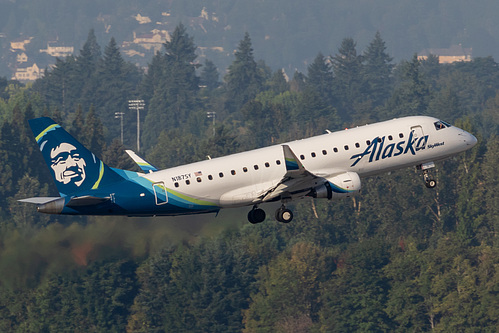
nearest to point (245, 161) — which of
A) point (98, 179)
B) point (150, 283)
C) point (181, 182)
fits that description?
point (181, 182)

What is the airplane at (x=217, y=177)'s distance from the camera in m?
71.7

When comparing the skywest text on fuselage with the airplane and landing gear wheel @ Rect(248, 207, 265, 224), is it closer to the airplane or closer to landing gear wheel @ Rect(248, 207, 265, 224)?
the airplane

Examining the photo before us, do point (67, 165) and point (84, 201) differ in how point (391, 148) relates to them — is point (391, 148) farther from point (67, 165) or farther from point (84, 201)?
point (67, 165)

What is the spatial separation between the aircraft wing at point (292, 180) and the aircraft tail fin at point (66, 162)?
11.0 metres

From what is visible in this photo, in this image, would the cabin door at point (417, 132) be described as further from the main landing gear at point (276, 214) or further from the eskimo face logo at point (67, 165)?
the eskimo face logo at point (67, 165)

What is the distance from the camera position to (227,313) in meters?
180

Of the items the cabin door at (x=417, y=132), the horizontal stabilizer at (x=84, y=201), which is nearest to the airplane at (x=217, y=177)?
the horizontal stabilizer at (x=84, y=201)

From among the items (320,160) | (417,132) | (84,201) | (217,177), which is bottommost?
(84,201)

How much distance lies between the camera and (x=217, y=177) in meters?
73.1

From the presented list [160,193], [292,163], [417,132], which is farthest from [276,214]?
[417,132]

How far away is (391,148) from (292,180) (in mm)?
8646

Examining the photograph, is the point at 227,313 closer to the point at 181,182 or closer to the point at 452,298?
the point at 452,298

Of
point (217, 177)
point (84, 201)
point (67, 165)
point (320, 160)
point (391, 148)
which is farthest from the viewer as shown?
point (391, 148)

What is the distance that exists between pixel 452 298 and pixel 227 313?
36529 millimetres
